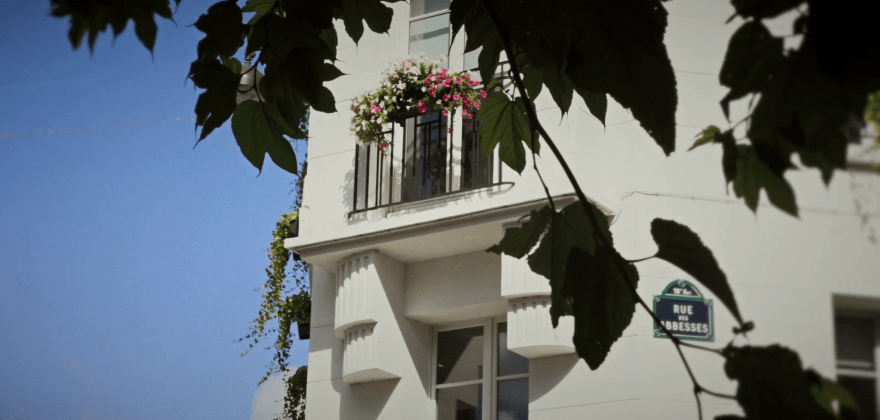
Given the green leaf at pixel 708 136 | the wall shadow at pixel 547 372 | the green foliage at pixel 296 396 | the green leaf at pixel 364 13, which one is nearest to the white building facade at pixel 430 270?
the wall shadow at pixel 547 372

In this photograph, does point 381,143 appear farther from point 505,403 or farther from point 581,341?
point 581,341

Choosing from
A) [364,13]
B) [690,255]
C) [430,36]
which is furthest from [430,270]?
[690,255]

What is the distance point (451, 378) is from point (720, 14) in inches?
173

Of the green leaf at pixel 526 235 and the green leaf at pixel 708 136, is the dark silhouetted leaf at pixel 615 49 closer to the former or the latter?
the green leaf at pixel 708 136

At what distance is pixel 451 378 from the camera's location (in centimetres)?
462

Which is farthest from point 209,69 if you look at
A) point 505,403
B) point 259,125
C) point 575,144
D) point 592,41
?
point 505,403

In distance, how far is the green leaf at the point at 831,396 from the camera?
0.25 meters

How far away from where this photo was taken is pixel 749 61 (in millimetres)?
294

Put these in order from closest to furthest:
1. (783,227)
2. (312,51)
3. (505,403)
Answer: (783,227), (312,51), (505,403)

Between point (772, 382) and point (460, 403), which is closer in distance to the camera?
point (772, 382)

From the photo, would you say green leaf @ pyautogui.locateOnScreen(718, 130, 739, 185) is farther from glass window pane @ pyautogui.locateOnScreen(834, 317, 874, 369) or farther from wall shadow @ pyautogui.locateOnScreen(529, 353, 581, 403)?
wall shadow @ pyautogui.locateOnScreen(529, 353, 581, 403)

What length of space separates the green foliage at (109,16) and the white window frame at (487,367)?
380 centimetres

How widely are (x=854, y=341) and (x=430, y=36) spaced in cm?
464

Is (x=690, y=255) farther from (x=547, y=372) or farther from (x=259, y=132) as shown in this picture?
(x=547, y=372)
